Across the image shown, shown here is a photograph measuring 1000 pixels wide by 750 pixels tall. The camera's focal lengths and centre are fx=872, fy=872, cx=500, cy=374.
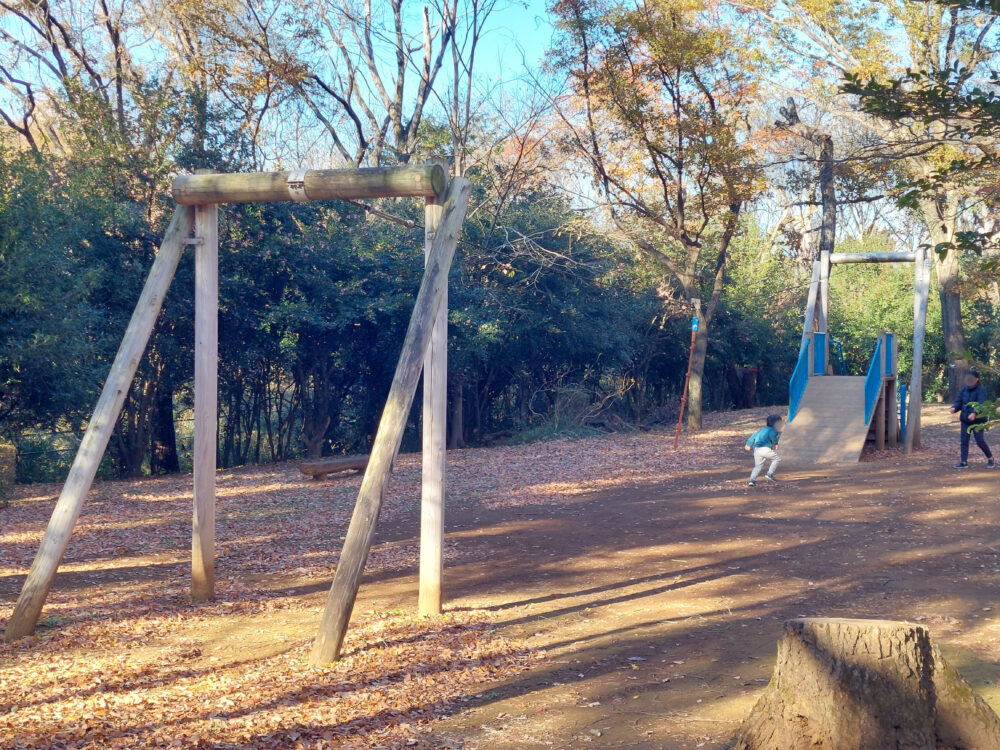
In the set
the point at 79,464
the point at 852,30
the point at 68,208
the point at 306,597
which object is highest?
the point at 852,30

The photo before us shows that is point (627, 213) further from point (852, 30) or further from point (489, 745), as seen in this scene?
point (489, 745)

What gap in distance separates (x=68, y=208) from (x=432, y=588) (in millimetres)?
11513

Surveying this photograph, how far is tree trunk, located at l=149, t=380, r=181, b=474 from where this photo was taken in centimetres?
1738

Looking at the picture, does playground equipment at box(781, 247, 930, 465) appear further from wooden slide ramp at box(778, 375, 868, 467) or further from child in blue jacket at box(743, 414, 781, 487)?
child in blue jacket at box(743, 414, 781, 487)

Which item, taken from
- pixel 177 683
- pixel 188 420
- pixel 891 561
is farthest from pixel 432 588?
pixel 188 420

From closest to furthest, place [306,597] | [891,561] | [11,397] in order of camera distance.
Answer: [306,597], [891,561], [11,397]

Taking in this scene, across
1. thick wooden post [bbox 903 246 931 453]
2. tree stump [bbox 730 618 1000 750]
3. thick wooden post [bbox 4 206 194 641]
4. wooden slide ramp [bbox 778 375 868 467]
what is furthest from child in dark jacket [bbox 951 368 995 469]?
thick wooden post [bbox 4 206 194 641]

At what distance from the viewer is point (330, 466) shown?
13.7 m

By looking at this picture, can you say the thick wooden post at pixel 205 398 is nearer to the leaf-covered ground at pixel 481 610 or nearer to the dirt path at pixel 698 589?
the leaf-covered ground at pixel 481 610

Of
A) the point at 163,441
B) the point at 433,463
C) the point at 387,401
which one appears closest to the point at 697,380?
the point at 163,441

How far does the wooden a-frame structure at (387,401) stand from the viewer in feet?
16.4

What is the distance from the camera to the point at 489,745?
3.93 m

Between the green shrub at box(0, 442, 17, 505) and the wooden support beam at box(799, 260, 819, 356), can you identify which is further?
the wooden support beam at box(799, 260, 819, 356)

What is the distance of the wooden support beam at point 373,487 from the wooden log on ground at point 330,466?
28.5 ft
